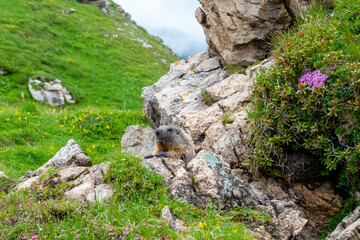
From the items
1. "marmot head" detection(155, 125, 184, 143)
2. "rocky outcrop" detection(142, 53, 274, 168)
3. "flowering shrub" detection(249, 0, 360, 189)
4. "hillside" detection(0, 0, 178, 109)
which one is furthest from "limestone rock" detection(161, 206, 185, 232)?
"hillside" detection(0, 0, 178, 109)

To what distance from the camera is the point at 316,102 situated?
19.7 feet

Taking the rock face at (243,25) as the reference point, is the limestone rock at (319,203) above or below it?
below

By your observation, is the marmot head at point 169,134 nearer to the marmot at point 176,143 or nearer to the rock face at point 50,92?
the marmot at point 176,143

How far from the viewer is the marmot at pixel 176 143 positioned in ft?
25.5

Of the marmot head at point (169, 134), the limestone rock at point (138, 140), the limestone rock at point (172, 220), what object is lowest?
the limestone rock at point (138, 140)

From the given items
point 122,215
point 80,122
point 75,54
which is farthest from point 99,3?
point 122,215

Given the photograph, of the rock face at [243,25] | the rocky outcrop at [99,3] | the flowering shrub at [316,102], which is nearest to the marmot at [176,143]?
the flowering shrub at [316,102]

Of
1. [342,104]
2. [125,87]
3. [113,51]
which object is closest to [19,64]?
[125,87]

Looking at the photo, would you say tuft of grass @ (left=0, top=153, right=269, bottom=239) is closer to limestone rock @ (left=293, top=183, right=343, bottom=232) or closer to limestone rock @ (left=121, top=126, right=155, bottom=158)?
limestone rock @ (left=293, top=183, right=343, bottom=232)

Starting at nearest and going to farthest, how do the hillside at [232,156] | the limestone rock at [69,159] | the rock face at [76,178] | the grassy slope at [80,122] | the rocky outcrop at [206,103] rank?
1. the grassy slope at [80,122]
2. the hillside at [232,156]
3. the rock face at [76,178]
4. the limestone rock at [69,159]
5. the rocky outcrop at [206,103]

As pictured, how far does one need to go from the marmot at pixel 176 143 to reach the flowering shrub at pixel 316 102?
67.7 inches

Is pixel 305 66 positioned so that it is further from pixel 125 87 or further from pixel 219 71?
pixel 125 87

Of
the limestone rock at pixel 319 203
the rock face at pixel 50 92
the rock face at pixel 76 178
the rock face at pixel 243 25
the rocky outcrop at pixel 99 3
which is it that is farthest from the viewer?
the rocky outcrop at pixel 99 3

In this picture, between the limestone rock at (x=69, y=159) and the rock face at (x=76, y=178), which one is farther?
the limestone rock at (x=69, y=159)
